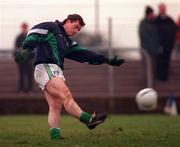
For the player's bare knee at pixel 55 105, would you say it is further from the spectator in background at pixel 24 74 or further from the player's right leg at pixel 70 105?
the spectator in background at pixel 24 74

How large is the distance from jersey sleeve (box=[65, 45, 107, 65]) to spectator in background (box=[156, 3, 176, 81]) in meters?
10.8

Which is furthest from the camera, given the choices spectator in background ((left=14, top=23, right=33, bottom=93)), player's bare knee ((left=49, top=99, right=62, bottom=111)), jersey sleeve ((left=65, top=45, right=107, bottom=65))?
spectator in background ((left=14, top=23, right=33, bottom=93))

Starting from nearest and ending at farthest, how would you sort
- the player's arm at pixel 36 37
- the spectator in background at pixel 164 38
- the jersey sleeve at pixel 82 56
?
the player's arm at pixel 36 37
the jersey sleeve at pixel 82 56
the spectator in background at pixel 164 38

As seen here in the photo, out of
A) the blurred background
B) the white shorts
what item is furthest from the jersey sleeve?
the blurred background

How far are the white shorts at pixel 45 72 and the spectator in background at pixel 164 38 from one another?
1169cm

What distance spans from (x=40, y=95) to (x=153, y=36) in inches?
135

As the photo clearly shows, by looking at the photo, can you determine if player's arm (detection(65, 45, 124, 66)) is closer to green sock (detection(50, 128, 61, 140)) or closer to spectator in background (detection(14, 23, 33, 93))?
green sock (detection(50, 128, 61, 140))

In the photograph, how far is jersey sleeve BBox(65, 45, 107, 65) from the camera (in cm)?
1335

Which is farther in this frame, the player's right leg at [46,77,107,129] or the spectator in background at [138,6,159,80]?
the spectator in background at [138,6,159,80]

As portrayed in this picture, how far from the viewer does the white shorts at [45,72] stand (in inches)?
497

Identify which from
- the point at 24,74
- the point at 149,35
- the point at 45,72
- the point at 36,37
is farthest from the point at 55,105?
the point at 149,35

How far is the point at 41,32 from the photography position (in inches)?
495

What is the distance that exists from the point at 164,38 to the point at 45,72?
39.4 ft

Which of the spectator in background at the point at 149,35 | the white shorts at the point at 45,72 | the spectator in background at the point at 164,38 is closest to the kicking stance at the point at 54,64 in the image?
the white shorts at the point at 45,72
